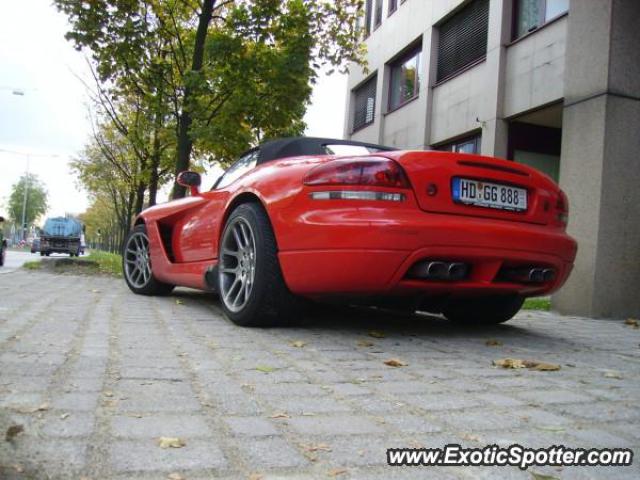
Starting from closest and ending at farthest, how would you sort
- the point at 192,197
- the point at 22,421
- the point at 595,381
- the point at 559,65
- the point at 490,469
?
the point at 490,469, the point at 22,421, the point at 595,381, the point at 192,197, the point at 559,65

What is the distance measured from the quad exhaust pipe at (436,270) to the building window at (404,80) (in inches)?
461

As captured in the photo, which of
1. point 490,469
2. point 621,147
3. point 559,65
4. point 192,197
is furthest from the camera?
point 559,65

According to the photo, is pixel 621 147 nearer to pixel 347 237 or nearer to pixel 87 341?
pixel 347 237

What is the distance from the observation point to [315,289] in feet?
Answer: 10.9

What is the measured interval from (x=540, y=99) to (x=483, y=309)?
5838mm

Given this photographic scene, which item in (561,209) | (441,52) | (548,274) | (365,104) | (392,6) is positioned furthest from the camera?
A: (365,104)

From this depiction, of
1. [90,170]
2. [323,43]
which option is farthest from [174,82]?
[90,170]

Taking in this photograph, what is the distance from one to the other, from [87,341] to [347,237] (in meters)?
1.49

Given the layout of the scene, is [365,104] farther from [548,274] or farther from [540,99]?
[548,274]

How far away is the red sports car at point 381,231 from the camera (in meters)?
3.12

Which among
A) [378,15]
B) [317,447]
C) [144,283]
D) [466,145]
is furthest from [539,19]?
[317,447]

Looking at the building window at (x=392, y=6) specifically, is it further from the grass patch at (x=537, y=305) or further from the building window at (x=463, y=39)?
the grass patch at (x=537, y=305)

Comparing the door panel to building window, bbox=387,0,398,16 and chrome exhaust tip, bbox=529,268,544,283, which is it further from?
building window, bbox=387,0,398,16

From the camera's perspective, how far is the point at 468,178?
3.39 metres
